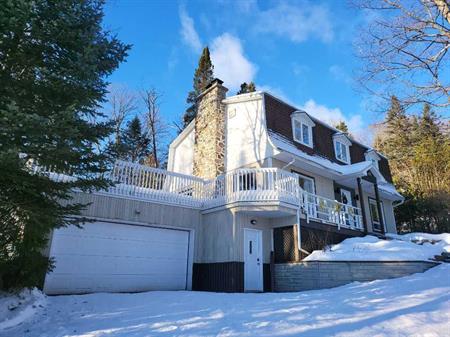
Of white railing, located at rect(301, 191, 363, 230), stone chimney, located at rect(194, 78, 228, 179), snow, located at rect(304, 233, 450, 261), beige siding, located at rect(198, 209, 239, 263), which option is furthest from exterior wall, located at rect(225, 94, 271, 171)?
snow, located at rect(304, 233, 450, 261)

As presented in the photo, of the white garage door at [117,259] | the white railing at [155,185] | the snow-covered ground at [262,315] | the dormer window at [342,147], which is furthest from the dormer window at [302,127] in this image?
the snow-covered ground at [262,315]

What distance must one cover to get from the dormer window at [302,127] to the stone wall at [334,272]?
6.54 metres

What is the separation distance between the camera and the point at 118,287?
9.88 m

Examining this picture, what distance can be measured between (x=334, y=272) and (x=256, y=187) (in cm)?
371

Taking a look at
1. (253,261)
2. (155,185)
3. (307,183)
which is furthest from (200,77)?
(253,261)

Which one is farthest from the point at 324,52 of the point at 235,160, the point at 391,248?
the point at 391,248

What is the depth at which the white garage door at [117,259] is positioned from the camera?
9.15 m

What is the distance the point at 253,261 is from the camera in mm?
11445

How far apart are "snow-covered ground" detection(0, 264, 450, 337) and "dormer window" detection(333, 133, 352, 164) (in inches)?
403

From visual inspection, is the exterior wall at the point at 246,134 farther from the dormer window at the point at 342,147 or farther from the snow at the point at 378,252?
the dormer window at the point at 342,147

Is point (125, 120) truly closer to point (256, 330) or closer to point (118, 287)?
point (118, 287)

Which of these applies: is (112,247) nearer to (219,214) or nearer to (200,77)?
(219,214)

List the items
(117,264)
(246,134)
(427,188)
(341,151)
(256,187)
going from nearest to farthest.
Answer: (117,264) → (256,187) → (246,134) → (341,151) → (427,188)

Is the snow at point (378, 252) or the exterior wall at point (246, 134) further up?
the exterior wall at point (246, 134)
